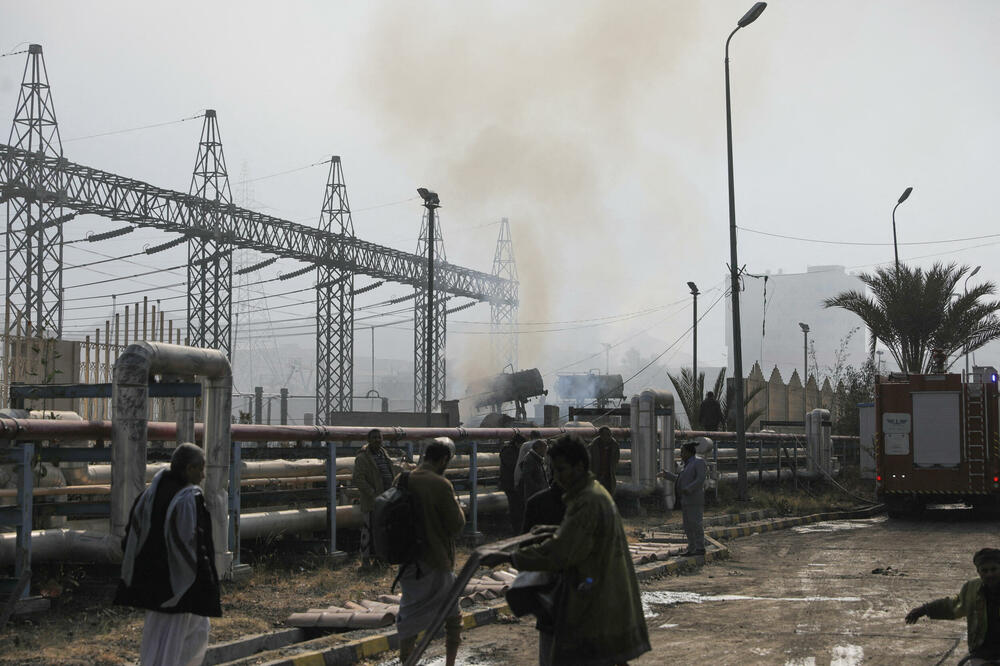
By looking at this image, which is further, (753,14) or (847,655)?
(753,14)

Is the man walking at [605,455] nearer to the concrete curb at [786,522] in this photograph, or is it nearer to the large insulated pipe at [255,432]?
the large insulated pipe at [255,432]

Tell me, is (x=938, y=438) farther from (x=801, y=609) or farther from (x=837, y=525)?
(x=801, y=609)

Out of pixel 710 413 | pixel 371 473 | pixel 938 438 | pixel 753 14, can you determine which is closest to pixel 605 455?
pixel 371 473

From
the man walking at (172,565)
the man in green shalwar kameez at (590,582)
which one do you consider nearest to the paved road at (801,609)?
the man walking at (172,565)

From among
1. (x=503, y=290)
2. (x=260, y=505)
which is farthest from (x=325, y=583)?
(x=503, y=290)

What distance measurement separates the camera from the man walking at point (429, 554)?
22.7ft

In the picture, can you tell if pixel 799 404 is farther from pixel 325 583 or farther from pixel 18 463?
pixel 18 463

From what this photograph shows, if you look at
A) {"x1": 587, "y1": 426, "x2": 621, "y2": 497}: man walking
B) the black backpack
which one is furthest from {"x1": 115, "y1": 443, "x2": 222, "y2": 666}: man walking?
{"x1": 587, "y1": 426, "x2": 621, "y2": 497}: man walking

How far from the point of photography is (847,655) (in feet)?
26.3

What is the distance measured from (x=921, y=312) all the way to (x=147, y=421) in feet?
88.7

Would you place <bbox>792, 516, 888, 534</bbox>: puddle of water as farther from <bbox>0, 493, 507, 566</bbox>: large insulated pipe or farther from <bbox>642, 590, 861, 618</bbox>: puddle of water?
<bbox>0, 493, 507, 566</bbox>: large insulated pipe

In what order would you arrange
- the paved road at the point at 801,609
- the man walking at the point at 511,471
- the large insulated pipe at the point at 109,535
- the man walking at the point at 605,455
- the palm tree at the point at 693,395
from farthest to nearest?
the palm tree at the point at 693,395, the man walking at the point at 605,455, the man walking at the point at 511,471, the large insulated pipe at the point at 109,535, the paved road at the point at 801,609

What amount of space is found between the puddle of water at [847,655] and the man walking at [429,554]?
303cm

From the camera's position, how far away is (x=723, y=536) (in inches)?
711
